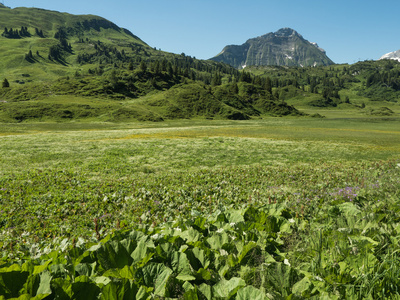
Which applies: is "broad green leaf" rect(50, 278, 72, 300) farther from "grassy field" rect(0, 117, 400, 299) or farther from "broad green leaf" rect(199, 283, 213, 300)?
"broad green leaf" rect(199, 283, 213, 300)

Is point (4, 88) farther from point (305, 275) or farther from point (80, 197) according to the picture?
A: point (305, 275)

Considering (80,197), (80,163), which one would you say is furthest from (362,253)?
(80,163)

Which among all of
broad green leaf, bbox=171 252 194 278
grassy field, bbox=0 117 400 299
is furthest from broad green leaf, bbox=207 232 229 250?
broad green leaf, bbox=171 252 194 278

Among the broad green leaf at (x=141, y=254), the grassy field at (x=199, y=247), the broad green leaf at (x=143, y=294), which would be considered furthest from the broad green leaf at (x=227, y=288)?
the broad green leaf at (x=141, y=254)

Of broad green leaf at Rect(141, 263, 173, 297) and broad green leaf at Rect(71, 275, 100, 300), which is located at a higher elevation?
broad green leaf at Rect(71, 275, 100, 300)

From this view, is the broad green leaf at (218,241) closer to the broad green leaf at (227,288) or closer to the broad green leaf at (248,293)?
the broad green leaf at (227,288)

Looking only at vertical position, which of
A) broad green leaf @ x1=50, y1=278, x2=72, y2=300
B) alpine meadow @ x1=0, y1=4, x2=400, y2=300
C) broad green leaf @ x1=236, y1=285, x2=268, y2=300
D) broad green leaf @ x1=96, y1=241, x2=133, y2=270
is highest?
broad green leaf @ x1=50, y1=278, x2=72, y2=300

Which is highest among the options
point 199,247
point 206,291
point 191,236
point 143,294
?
point 143,294

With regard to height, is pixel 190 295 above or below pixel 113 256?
above

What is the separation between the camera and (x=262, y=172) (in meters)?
19.9

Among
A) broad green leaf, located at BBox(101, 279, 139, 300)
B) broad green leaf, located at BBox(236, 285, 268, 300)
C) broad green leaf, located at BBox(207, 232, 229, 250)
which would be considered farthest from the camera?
broad green leaf, located at BBox(207, 232, 229, 250)

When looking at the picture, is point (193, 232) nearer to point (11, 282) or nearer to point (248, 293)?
point (248, 293)

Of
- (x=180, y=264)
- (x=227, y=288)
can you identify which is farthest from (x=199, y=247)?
(x=227, y=288)

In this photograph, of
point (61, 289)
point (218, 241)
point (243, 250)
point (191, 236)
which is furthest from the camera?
point (191, 236)
